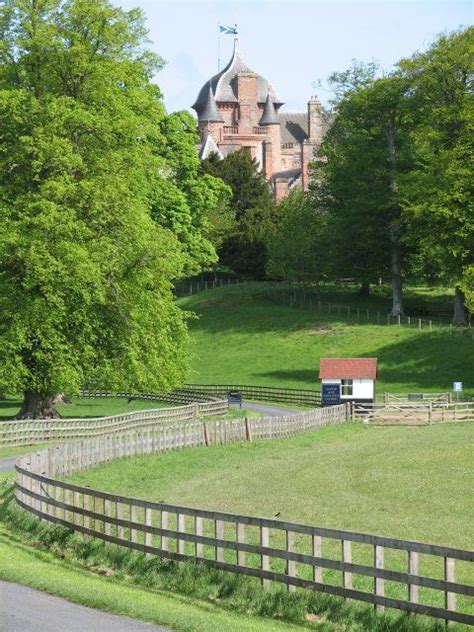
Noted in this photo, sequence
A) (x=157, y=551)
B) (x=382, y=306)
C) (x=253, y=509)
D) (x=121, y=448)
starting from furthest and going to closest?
(x=382, y=306), (x=121, y=448), (x=253, y=509), (x=157, y=551)

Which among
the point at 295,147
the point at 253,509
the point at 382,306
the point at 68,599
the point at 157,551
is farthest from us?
the point at 295,147

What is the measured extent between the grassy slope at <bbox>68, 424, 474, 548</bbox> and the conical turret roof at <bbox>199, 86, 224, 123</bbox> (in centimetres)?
13148

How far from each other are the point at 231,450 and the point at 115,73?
1573cm

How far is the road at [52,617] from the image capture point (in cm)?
1659

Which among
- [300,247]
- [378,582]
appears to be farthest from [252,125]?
[378,582]

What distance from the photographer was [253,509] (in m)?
29.4

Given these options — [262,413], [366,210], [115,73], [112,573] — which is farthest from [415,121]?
[112,573]

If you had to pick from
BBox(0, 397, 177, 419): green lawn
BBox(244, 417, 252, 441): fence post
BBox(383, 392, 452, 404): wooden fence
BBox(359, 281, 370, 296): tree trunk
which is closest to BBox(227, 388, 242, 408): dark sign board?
BBox(0, 397, 177, 419): green lawn

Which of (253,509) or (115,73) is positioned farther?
(115,73)

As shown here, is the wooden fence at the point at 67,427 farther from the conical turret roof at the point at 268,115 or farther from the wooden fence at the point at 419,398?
the conical turret roof at the point at 268,115

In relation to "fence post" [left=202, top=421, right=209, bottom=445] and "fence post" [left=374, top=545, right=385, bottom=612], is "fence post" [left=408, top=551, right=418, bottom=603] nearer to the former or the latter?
"fence post" [left=374, top=545, right=385, bottom=612]

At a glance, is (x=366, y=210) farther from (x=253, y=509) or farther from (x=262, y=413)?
(x=253, y=509)

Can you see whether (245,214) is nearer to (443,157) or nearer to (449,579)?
(443,157)

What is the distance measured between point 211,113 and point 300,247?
8145cm
